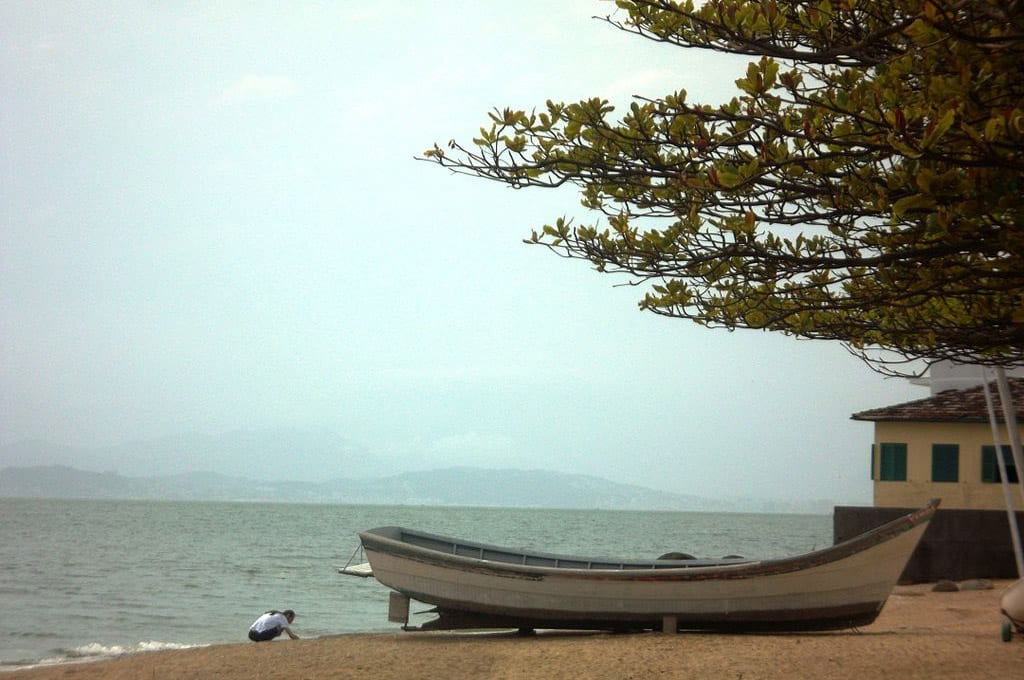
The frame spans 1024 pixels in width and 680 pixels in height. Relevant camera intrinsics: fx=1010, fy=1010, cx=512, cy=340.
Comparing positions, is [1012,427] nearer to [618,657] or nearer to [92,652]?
[618,657]

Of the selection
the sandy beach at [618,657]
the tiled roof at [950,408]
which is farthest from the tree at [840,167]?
the tiled roof at [950,408]

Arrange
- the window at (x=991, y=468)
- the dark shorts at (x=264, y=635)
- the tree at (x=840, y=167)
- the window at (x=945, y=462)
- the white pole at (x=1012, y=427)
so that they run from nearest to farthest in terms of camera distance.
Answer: the tree at (x=840, y=167) < the white pole at (x=1012, y=427) < the dark shorts at (x=264, y=635) < the window at (x=991, y=468) < the window at (x=945, y=462)

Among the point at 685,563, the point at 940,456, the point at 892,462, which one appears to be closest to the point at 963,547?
the point at 940,456

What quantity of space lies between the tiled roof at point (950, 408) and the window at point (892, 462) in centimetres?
69

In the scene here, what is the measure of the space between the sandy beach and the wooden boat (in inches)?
12.6

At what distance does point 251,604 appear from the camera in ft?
88.8

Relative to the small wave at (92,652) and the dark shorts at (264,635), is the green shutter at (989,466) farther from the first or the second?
the small wave at (92,652)

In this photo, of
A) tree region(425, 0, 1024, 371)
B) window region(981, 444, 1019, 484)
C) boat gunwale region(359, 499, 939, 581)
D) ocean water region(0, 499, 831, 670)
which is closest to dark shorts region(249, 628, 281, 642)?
ocean water region(0, 499, 831, 670)

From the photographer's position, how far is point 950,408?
2391 cm

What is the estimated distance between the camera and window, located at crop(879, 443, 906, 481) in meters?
23.8

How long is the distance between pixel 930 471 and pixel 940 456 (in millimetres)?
422

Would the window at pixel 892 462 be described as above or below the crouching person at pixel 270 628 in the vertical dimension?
above

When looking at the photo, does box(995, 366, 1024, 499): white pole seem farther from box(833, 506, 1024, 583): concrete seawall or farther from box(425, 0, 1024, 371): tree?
box(833, 506, 1024, 583): concrete seawall

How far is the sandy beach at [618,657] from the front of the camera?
10695 mm
